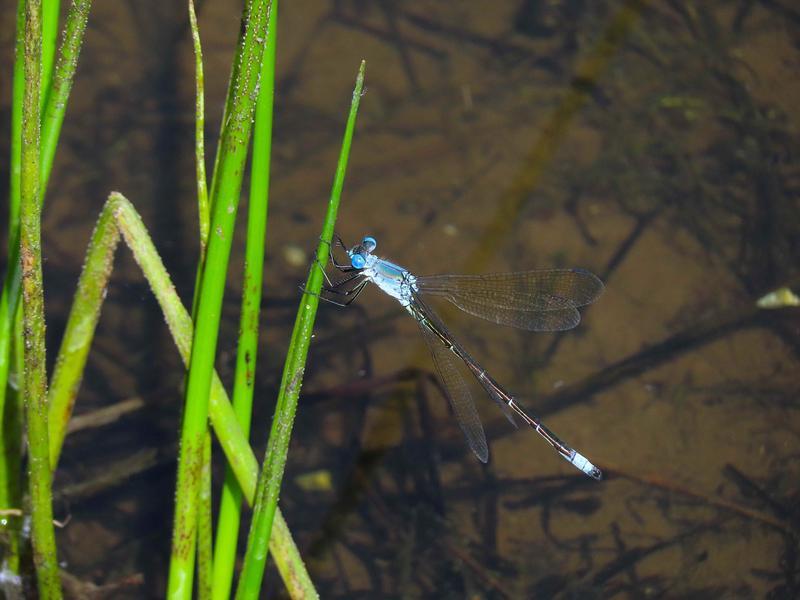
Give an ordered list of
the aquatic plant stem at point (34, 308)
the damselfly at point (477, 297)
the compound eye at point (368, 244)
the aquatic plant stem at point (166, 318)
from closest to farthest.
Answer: the aquatic plant stem at point (34, 308) → the aquatic plant stem at point (166, 318) → the compound eye at point (368, 244) → the damselfly at point (477, 297)

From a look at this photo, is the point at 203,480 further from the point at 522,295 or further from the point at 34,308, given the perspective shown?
the point at 522,295

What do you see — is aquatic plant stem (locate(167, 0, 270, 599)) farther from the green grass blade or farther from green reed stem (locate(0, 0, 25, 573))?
green reed stem (locate(0, 0, 25, 573))

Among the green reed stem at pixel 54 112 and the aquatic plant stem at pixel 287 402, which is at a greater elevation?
the green reed stem at pixel 54 112

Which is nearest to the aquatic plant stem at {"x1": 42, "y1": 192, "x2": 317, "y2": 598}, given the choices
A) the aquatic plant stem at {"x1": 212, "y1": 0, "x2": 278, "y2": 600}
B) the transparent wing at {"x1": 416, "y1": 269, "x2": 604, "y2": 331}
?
the aquatic plant stem at {"x1": 212, "y1": 0, "x2": 278, "y2": 600}

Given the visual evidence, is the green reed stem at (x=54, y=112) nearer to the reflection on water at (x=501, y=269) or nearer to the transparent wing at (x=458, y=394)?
the reflection on water at (x=501, y=269)

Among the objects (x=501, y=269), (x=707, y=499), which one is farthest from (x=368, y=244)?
(x=707, y=499)

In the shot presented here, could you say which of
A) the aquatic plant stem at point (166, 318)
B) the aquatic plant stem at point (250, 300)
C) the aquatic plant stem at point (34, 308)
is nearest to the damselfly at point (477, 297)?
the aquatic plant stem at point (166, 318)

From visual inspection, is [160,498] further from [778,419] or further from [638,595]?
[778,419]
